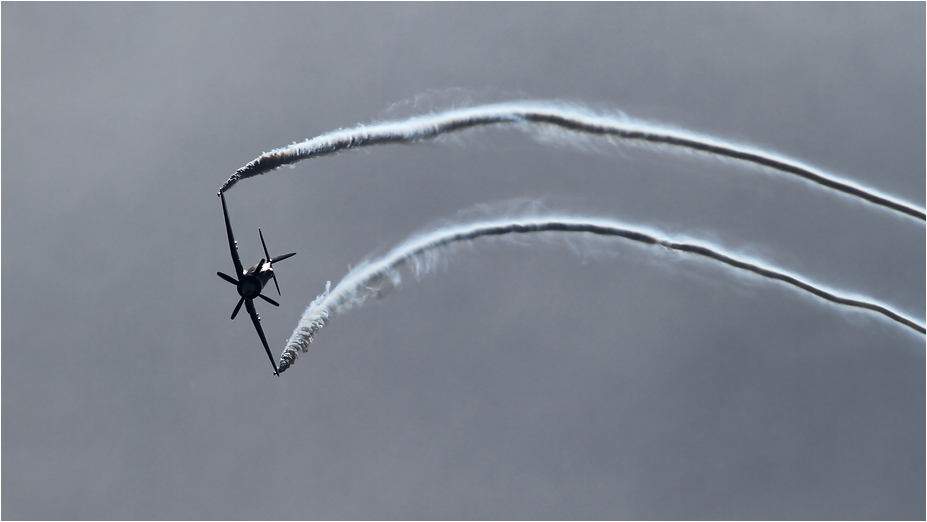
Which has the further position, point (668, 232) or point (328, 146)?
point (668, 232)

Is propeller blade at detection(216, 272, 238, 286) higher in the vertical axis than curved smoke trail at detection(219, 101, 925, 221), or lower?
lower

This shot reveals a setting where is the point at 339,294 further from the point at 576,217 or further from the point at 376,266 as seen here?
the point at 576,217

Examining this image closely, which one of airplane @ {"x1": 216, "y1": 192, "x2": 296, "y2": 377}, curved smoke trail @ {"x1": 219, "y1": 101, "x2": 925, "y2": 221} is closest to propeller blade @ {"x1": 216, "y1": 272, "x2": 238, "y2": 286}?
airplane @ {"x1": 216, "y1": 192, "x2": 296, "y2": 377}

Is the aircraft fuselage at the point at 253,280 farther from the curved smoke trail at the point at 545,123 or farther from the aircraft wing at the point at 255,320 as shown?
the curved smoke trail at the point at 545,123

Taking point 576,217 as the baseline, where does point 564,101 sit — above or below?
above

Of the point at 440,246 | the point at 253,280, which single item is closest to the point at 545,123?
the point at 440,246

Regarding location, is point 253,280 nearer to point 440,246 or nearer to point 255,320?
point 255,320

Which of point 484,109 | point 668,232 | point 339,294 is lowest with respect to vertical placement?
point 339,294

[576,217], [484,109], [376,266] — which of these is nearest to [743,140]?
[576,217]

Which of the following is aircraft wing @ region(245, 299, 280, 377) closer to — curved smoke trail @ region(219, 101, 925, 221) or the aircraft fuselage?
the aircraft fuselage
